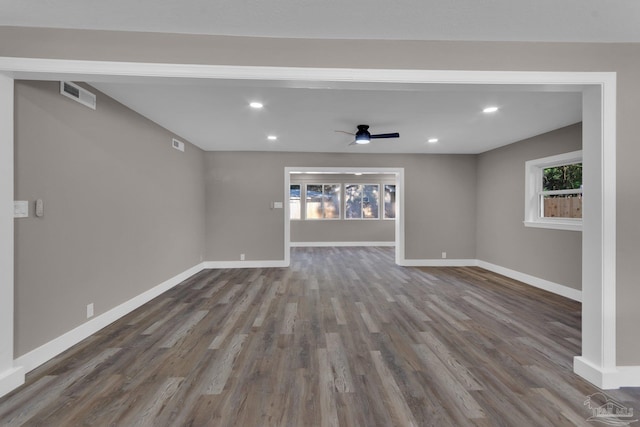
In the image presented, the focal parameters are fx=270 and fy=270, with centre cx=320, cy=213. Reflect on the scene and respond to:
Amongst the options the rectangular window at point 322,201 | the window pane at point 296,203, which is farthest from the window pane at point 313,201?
the window pane at point 296,203

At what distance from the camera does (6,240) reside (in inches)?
72.6

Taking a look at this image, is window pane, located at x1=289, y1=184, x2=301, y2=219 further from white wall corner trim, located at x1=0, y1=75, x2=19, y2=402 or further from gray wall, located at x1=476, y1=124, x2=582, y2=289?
white wall corner trim, located at x1=0, y1=75, x2=19, y2=402

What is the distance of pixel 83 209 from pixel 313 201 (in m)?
6.88

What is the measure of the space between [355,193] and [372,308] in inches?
244

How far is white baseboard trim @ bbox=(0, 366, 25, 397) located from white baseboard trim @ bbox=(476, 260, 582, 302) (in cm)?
585

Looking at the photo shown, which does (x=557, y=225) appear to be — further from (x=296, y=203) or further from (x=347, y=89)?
(x=296, y=203)

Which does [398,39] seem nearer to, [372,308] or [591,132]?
[591,132]

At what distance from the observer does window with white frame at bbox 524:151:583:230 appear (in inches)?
154

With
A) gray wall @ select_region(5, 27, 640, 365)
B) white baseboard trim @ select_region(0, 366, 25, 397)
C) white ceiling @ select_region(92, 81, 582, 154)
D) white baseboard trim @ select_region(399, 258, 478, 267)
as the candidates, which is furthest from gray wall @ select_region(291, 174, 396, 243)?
white baseboard trim @ select_region(0, 366, 25, 397)

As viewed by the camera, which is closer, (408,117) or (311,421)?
(311,421)

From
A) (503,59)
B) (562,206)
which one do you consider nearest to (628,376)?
(503,59)

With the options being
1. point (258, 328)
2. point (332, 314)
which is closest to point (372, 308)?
point (332, 314)

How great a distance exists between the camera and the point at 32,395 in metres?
1.80

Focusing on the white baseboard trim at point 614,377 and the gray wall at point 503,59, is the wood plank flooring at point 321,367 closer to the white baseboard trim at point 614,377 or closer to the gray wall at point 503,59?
the white baseboard trim at point 614,377
